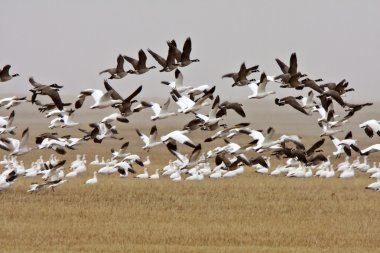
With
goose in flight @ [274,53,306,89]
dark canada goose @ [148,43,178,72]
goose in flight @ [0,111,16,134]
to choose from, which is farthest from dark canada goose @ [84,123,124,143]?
goose in flight @ [274,53,306,89]

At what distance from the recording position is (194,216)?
24359mm

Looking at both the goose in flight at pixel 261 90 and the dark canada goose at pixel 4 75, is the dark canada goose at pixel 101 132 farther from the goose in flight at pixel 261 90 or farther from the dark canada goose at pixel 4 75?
the goose in flight at pixel 261 90

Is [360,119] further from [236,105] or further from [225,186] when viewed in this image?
[236,105]

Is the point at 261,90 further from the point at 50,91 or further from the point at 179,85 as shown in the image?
the point at 50,91

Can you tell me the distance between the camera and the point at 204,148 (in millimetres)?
51000

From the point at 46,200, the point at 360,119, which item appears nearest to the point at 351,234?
the point at 46,200

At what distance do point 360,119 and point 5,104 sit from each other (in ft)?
171

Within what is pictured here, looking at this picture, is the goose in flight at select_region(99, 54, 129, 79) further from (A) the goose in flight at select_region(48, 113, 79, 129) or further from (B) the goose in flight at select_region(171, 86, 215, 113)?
(A) the goose in flight at select_region(48, 113, 79, 129)

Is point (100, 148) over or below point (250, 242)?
below

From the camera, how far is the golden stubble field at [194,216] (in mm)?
20250

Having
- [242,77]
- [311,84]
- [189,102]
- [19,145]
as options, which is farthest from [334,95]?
[19,145]

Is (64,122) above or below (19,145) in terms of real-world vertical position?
above

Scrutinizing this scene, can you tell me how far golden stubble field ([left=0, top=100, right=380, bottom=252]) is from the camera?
2025 cm

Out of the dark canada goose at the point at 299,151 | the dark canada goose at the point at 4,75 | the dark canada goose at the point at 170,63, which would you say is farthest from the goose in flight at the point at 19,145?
the dark canada goose at the point at 299,151
